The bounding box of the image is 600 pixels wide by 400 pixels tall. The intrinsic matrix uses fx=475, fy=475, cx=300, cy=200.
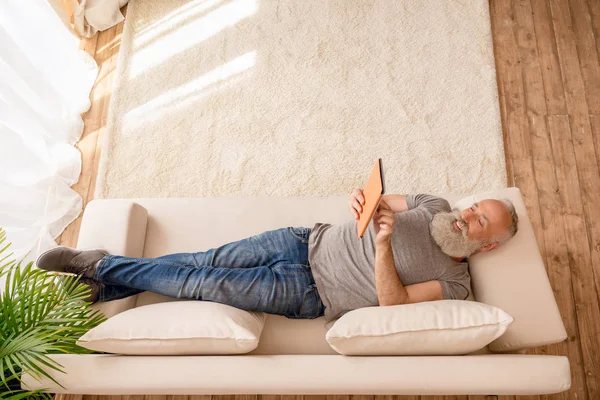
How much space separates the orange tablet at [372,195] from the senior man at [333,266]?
0.11 m

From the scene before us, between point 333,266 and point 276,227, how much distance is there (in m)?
0.32

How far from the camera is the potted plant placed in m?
1.35

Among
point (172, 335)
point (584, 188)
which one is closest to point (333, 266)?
point (172, 335)

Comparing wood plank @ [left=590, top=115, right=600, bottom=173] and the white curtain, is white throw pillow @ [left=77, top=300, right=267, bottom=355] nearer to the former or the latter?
the white curtain

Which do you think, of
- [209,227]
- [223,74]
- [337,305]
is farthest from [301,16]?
[337,305]

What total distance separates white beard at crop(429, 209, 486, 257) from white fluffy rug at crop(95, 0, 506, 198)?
75 centimetres

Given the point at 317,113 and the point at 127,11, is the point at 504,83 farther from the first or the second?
the point at 127,11

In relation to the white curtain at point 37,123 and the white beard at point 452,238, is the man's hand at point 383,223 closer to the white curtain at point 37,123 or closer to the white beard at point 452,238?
the white beard at point 452,238

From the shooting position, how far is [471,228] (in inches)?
67.3

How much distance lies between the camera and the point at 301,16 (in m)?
3.03

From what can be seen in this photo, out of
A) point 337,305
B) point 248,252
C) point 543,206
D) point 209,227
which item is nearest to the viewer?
point 337,305

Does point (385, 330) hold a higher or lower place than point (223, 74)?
lower

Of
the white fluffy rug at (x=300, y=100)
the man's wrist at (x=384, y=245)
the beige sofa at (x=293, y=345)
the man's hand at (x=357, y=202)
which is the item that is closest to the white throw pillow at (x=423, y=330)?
the beige sofa at (x=293, y=345)

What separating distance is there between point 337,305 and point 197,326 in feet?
1.71
